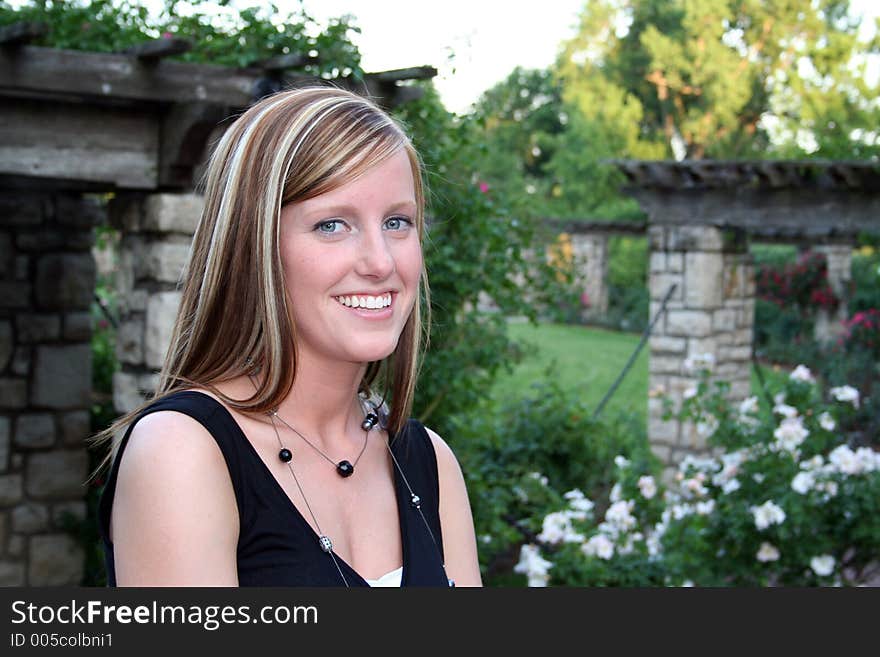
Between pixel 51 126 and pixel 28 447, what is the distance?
220cm

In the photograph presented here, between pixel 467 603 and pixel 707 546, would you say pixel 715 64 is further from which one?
pixel 467 603

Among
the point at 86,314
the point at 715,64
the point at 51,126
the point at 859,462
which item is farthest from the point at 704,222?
the point at 715,64

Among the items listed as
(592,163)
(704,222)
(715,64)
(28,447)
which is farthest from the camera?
(592,163)

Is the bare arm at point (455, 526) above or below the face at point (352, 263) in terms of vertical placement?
below

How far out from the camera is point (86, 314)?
5.64 meters

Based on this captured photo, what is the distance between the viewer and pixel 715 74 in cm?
1889

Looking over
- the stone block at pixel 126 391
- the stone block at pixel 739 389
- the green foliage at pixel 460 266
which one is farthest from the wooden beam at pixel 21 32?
the stone block at pixel 739 389

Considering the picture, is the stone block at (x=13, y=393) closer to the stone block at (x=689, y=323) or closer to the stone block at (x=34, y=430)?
the stone block at (x=34, y=430)

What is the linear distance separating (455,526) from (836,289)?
40.5 feet

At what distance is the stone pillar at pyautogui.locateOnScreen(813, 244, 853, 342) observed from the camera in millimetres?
12578

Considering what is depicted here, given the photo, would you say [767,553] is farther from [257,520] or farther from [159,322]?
[257,520]

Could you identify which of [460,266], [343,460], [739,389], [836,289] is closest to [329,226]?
[343,460]

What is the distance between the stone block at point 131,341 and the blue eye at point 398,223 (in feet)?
10.2

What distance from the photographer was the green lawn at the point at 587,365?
468 inches
